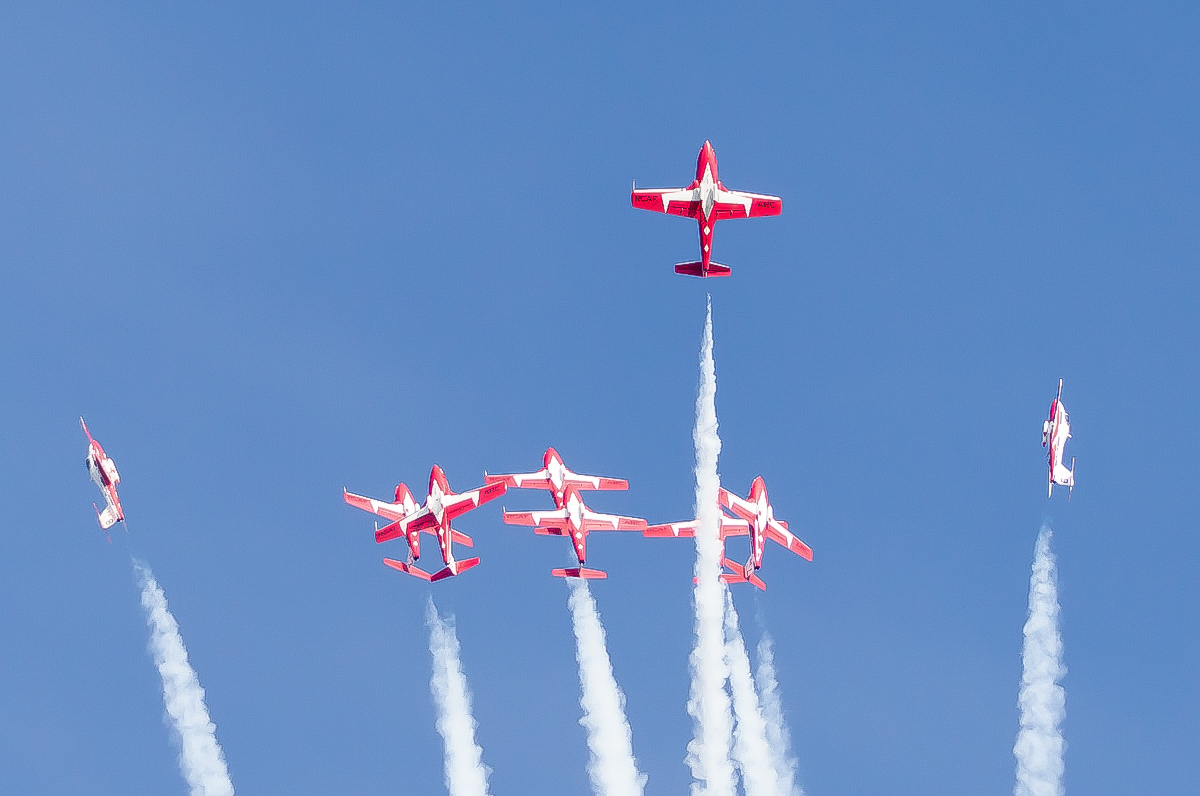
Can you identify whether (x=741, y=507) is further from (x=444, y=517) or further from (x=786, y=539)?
(x=444, y=517)

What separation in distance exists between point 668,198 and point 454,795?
4105 centimetres

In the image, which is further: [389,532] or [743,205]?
[389,532]

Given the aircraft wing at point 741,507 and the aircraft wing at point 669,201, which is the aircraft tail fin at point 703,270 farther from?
the aircraft wing at point 741,507

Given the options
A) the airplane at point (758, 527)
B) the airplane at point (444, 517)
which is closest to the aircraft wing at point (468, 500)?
the airplane at point (444, 517)

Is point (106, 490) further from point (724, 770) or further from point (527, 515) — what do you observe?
point (724, 770)

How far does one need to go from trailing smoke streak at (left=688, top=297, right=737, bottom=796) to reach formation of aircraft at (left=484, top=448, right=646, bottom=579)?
745cm

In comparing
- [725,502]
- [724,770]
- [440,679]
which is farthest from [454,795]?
[725,502]

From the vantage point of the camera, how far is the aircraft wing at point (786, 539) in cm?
14216

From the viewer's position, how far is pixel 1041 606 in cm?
12444

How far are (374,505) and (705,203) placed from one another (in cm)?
3884

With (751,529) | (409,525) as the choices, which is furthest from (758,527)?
(409,525)

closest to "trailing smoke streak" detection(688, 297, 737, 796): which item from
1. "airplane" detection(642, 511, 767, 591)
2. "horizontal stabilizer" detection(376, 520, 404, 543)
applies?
Answer: "airplane" detection(642, 511, 767, 591)

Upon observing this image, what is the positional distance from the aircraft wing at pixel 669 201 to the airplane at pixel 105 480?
126ft

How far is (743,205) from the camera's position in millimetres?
127000
